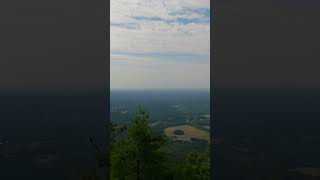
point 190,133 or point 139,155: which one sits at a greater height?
point 190,133

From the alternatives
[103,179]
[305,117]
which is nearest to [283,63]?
[305,117]

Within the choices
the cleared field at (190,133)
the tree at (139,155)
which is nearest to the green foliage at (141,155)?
the tree at (139,155)

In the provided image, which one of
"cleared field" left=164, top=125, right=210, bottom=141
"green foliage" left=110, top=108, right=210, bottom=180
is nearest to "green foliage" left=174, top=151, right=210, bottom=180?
"green foliage" left=110, top=108, right=210, bottom=180

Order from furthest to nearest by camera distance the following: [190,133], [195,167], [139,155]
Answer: [190,133]
[195,167]
[139,155]

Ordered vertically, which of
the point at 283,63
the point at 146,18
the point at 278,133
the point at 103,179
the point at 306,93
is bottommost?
the point at 103,179

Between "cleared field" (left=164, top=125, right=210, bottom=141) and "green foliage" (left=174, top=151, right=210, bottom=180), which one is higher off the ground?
"cleared field" (left=164, top=125, right=210, bottom=141)

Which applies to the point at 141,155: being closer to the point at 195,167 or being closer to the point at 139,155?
the point at 139,155

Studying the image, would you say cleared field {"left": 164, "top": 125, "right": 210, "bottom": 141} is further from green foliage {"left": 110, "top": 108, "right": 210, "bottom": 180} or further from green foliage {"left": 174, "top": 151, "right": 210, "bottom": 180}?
green foliage {"left": 110, "top": 108, "right": 210, "bottom": 180}

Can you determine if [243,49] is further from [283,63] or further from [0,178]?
[0,178]

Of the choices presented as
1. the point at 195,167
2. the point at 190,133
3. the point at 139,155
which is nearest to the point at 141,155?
the point at 139,155

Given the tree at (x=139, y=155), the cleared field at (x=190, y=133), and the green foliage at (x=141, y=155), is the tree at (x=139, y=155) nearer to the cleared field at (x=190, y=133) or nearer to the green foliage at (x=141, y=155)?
the green foliage at (x=141, y=155)

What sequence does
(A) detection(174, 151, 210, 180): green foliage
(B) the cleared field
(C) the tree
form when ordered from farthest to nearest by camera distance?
(B) the cleared field, (A) detection(174, 151, 210, 180): green foliage, (C) the tree
